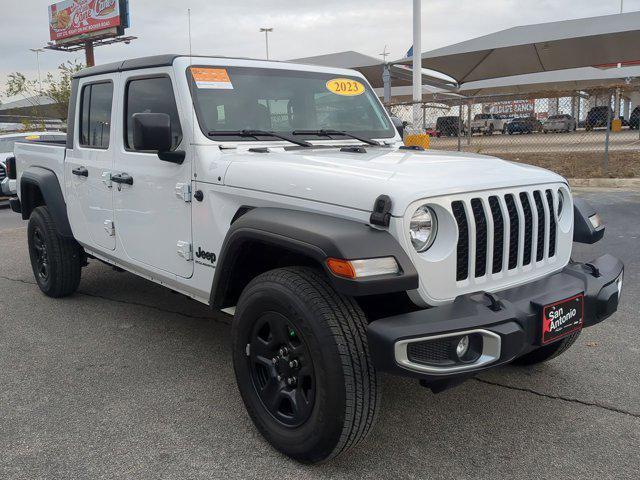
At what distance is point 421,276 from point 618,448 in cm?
131

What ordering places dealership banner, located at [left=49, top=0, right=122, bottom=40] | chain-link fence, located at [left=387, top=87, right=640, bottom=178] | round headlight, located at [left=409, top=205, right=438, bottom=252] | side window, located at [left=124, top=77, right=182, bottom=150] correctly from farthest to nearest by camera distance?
1. dealership banner, located at [left=49, top=0, right=122, bottom=40]
2. chain-link fence, located at [left=387, top=87, right=640, bottom=178]
3. side window, located at [left=124, top=77, right=182, bottom=150]
4. round headlight, located at [left=409, top=205, right=438, bottom=252]

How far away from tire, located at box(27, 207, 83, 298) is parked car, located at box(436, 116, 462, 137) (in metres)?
14.1

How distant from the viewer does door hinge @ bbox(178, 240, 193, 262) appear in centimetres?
338

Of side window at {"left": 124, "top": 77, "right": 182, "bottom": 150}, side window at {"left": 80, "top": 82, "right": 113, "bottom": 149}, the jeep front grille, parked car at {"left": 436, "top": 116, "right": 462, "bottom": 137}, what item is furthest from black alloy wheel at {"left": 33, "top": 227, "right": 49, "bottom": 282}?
parked car at {"left": 436, "top": 116, "right": 462, "bottom": 137}

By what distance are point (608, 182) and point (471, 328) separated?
35.7 ft

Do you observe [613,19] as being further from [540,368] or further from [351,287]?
[351,287]

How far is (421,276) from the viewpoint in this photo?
2428 millimetres

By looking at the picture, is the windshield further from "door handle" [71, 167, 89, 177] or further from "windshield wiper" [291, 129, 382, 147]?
"door handle" [71, 167, 89, 177]

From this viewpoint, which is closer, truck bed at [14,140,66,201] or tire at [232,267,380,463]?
tire at [232,267,380,463]

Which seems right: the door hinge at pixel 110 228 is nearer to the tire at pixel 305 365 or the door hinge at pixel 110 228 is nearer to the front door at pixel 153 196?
the front door at pixel 153 196

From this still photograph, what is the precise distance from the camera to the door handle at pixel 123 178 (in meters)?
3.80

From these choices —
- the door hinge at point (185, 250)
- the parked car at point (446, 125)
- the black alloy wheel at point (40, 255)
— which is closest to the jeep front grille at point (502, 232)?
the door hinge at point (185, 250)

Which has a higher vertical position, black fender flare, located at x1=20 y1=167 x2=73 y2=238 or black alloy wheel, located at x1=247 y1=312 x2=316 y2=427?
black fender flare, located at x1=20 y1=167 x2=73 y2=238

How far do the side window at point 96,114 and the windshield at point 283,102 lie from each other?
104cm
